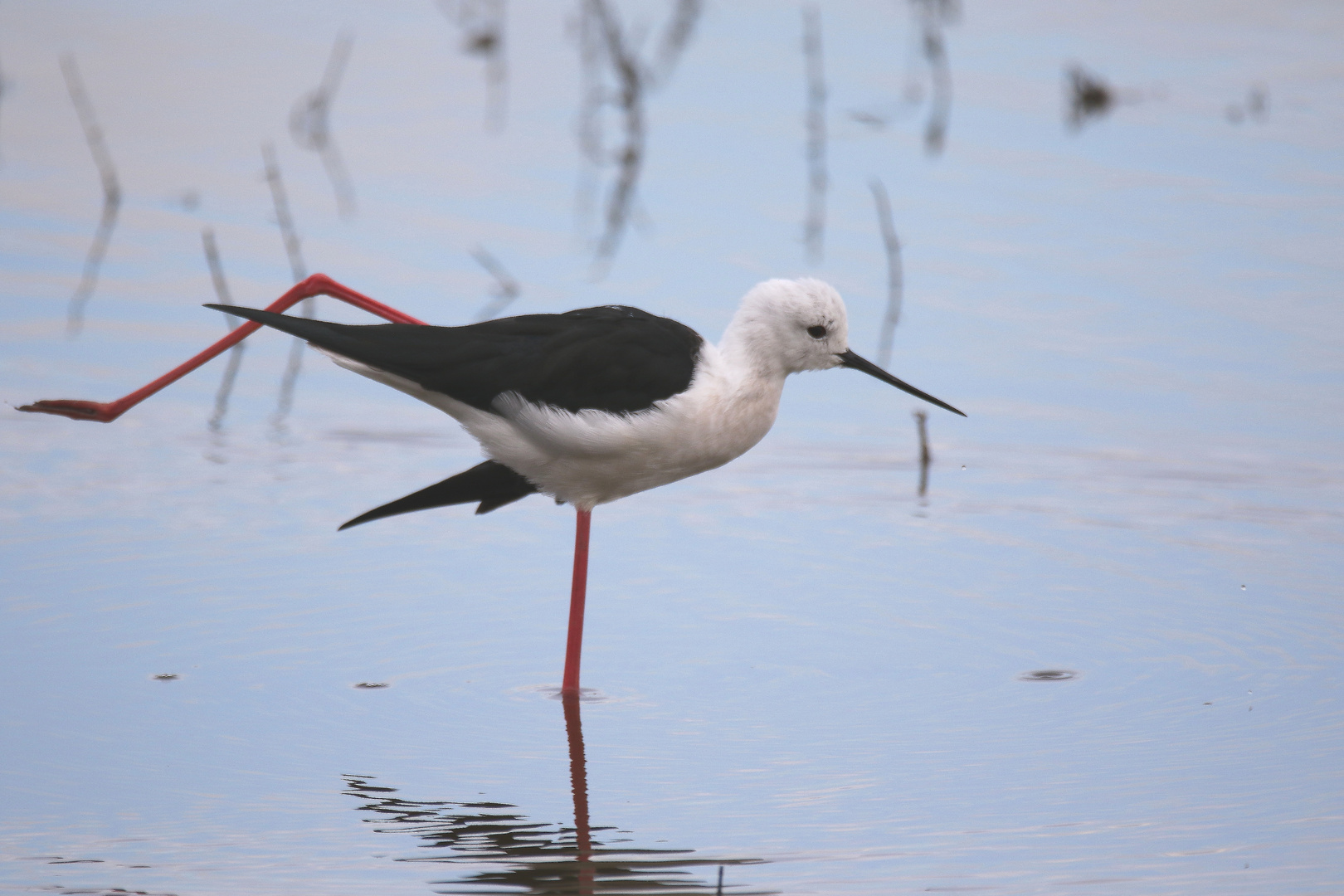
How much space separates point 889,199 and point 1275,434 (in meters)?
3.02

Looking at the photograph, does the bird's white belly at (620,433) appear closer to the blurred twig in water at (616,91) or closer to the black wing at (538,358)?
the black wing at (538,358)

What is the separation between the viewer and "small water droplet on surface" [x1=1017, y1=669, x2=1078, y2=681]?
15.9 feet

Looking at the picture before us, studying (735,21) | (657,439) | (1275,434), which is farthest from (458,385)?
(735,21)

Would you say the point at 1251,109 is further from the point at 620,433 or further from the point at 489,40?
the point at 620,433

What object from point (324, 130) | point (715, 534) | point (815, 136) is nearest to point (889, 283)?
point (815, 136)

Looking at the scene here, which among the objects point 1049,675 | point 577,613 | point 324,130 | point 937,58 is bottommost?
point 1049,675

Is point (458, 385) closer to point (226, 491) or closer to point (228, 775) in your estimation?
point (228, 775)

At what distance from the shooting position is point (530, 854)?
389 centimetres

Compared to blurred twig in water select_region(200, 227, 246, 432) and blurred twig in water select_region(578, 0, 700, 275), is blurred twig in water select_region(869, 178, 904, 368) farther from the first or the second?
blurred twig in water select_region(200, 227, 246, 432)

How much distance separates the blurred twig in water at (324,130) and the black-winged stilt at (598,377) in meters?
4.20

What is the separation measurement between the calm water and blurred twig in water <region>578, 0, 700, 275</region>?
12cm

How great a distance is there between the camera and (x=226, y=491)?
6105mm

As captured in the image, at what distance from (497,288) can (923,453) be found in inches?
92.4

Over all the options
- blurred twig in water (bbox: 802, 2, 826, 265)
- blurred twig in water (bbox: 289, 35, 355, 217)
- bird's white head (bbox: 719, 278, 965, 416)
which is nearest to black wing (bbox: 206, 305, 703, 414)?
bird's white head (bbox: 719, 278, 965, 416)
